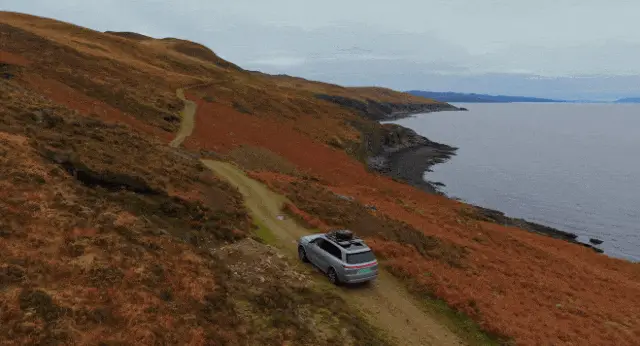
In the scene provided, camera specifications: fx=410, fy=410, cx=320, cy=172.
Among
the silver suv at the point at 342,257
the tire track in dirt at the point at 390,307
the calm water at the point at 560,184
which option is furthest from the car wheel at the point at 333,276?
the calm water at the point at 560,184

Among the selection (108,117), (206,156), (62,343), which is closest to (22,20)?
(108,117)

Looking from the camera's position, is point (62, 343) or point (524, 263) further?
point (524, 263)

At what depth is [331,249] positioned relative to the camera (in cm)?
1916

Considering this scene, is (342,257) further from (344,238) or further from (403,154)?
(403,154)

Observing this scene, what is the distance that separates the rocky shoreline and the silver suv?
33.1 meters

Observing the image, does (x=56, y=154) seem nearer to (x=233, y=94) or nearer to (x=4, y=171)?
(x=4, y=171)

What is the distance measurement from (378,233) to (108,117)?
33374mm

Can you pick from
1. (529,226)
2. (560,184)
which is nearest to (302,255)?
(529,226)

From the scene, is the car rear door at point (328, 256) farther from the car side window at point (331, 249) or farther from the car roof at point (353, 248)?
the car roof at point (353, 248)

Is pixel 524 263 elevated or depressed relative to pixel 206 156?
depressed

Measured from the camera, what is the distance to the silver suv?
1817cm


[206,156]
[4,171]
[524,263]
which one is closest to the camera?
[4,171]

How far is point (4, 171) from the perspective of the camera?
16953 millimetres

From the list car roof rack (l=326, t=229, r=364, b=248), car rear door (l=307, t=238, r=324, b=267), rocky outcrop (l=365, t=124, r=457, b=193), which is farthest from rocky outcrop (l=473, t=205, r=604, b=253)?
car rear door (l=307, t=238, r=324, b=267)
